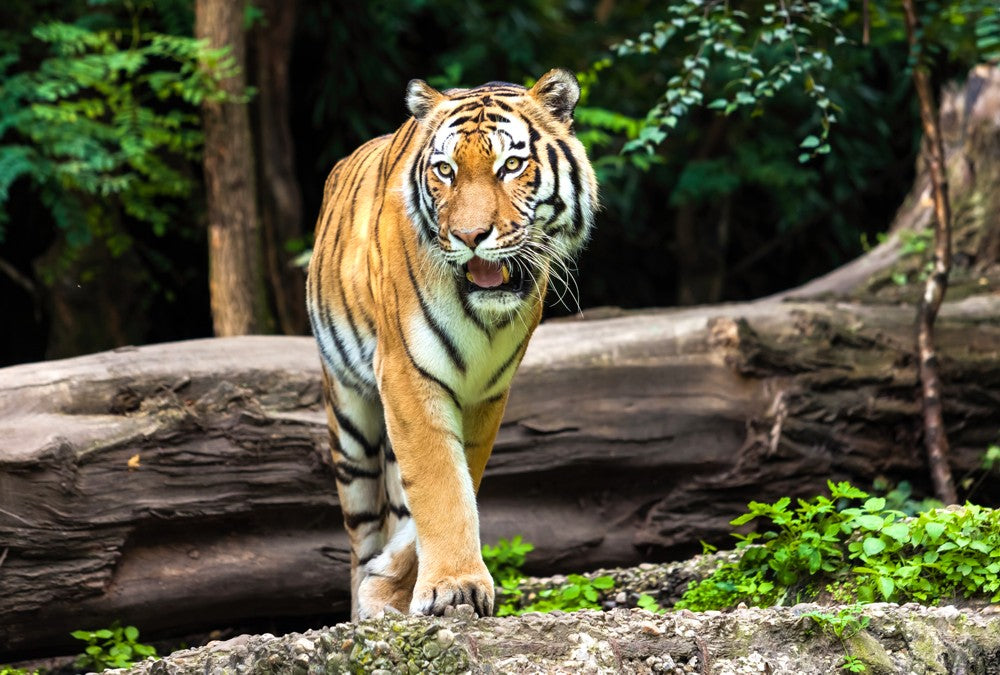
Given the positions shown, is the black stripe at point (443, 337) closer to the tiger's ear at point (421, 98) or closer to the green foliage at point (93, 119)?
the tiger's ear at point (421, 98)

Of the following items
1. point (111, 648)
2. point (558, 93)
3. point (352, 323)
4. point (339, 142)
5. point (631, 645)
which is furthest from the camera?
point (339, 142)

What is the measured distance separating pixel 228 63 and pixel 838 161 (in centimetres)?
514

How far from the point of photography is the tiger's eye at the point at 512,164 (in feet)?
10.8

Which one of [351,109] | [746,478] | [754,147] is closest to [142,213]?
[351,109]

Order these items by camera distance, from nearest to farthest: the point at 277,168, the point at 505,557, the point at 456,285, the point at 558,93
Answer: the point at 456,285, the point at 558,93, the point at 505,557, the point at 277,168

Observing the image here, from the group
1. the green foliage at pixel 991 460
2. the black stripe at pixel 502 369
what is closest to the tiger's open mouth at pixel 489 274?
the black stripe at pixel 502 369

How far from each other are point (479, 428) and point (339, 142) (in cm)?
544

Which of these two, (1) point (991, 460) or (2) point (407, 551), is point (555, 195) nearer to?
(2) point (407, 551)

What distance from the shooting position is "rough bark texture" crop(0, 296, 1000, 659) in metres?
4.30

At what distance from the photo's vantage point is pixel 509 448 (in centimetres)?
507

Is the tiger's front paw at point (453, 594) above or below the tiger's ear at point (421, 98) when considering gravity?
below

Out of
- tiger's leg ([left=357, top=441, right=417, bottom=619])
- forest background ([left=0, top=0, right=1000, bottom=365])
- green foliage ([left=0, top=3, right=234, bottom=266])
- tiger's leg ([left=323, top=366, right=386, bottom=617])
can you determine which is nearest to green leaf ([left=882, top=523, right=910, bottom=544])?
tiger's leg ([left=357, top=441, right=417, bottom=619])

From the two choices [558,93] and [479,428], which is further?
[479,428]

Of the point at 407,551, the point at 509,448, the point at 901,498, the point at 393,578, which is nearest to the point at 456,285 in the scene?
the point at 407,551
